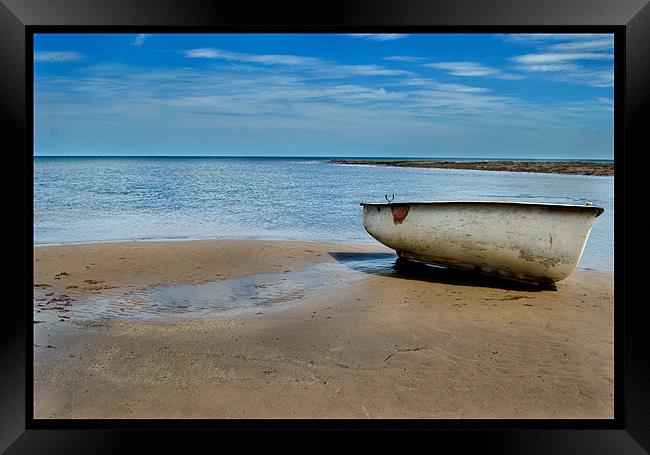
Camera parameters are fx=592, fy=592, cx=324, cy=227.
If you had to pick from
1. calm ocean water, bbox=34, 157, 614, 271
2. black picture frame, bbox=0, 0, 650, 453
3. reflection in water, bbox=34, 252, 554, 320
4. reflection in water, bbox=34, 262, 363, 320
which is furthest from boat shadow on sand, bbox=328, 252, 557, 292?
black picture frame, bbox=0, 0, 650, 453

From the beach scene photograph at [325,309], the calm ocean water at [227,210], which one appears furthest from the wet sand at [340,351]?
the calm ocean water at [227,210]


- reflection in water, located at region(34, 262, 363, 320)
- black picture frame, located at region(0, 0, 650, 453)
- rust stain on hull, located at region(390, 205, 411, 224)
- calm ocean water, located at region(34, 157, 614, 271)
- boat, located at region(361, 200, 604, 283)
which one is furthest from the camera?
calm ocean water, located at region(34, 157, 614, 271)

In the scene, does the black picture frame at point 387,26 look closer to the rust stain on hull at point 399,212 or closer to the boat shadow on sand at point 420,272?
the boat shadow on sand at point 420,272

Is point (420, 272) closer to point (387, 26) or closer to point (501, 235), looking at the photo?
point (501, 235)

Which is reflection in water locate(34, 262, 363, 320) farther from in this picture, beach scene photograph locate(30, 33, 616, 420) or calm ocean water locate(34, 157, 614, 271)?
calm ocean water locate(34, 157, 614, 271)

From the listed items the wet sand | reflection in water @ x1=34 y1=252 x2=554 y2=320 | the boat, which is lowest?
the wet sand

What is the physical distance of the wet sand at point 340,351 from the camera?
7.92 feet

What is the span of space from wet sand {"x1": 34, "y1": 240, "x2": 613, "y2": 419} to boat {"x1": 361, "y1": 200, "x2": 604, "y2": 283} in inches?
6.4

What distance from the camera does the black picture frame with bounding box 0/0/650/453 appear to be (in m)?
1.67

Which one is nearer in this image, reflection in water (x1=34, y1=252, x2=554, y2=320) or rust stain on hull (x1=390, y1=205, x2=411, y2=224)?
reflection in water (x1=34, y1=252, x2=554, y2=320)

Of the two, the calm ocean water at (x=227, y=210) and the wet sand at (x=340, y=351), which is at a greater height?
the calm ocean water at (x=227, y=210)

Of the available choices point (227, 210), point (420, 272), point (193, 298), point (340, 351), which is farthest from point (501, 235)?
point (227, 210)

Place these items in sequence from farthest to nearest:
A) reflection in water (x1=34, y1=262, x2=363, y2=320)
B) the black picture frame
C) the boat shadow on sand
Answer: the boat shadow on sand
reflection in water (x1=34, y1=262, x2=363, y2=320)
the black picture frame

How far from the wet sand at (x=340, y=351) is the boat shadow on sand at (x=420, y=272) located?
38 millimetres
